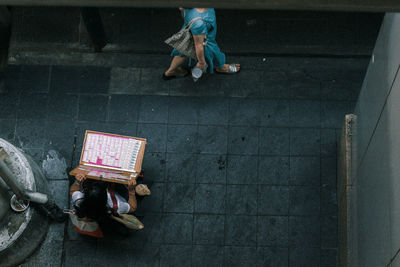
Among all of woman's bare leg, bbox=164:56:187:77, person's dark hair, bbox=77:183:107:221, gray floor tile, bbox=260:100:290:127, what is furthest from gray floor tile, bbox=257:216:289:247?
woman's bare leg, bbox=164:56:187:77

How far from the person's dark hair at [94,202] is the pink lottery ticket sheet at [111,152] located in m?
0.50

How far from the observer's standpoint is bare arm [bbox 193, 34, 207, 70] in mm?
6086

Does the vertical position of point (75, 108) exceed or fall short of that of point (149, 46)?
it falls short

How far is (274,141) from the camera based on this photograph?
6812mm

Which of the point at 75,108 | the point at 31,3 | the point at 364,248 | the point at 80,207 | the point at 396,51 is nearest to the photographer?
the point at 31,3

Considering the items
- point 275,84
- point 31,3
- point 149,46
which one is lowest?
point 31,3

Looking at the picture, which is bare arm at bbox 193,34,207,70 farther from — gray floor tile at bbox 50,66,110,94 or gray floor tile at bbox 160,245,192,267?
gray floor tile at bbox 160,245,192,267

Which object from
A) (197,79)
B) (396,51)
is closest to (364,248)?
(396,51)

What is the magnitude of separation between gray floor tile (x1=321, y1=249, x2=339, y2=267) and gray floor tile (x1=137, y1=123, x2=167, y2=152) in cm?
264

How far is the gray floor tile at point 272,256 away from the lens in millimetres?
6398

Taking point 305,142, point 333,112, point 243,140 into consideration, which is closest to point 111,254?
point 243,140

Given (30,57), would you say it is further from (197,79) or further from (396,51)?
(396,51)

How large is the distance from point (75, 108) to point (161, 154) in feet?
4.86

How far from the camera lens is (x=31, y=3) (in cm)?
305
